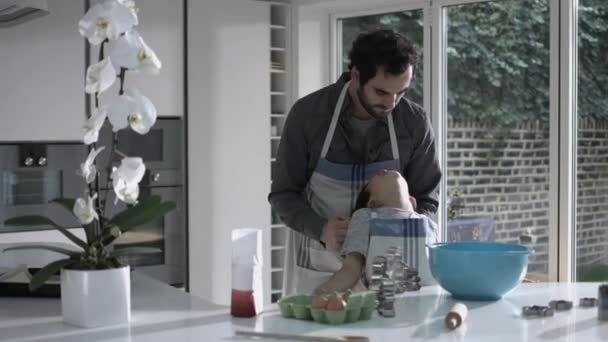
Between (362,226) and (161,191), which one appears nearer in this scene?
(362,226)

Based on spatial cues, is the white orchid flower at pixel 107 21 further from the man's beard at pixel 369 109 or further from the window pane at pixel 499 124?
the window pane at pixel 499 124

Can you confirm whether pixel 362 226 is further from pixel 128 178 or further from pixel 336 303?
pixel 128 178

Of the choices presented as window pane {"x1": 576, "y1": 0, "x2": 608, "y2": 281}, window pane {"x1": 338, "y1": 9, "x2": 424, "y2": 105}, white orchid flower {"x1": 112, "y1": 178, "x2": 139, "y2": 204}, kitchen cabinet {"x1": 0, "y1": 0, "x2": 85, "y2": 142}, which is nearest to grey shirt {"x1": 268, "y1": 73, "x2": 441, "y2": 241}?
white orchid flower {"x1": 112, "y1": 178, "x2": 139, "y2": 204}

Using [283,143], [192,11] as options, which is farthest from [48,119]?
[283,143]

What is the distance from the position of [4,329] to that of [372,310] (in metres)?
0.77

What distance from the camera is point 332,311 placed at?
1748 millimetres

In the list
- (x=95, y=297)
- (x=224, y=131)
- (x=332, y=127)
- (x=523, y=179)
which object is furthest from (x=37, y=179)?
(x=95, y=297)

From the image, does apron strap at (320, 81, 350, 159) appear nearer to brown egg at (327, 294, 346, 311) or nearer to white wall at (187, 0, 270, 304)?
brown egg at (327, 294, 346, 311)

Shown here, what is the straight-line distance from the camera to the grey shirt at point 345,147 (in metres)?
2.65

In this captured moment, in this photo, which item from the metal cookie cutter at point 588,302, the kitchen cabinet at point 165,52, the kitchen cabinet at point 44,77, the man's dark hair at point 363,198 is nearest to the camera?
the metal cookie cutter at point 588,302

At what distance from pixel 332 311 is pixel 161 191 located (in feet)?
9.28

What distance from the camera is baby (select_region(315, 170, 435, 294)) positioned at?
237 centimetres

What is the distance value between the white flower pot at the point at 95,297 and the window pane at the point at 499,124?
2682mm

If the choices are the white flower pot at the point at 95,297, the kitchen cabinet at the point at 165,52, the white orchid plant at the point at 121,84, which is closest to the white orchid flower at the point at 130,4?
the white orchid plant at the point at 121,84
